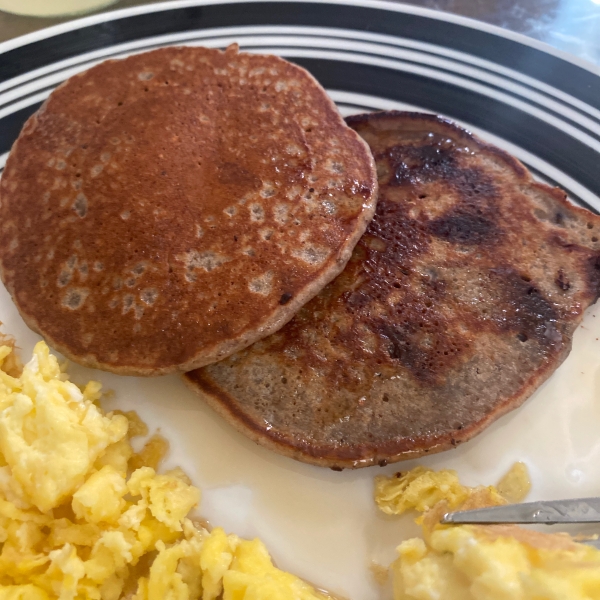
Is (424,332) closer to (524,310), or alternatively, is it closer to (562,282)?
(524,310)

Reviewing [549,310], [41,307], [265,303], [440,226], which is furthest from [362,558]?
[41,307]

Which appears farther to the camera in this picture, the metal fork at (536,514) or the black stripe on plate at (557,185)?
the black stripe on plate at (557,185)

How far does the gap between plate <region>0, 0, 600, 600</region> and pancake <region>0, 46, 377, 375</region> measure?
20 centimetres

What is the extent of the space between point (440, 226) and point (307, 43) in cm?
113

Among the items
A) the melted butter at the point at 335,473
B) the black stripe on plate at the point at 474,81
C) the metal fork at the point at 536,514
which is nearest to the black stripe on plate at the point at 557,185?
the black stripe on plate at the point at 474,81

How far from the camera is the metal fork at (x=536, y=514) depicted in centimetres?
128

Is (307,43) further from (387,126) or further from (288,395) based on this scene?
(288,395)

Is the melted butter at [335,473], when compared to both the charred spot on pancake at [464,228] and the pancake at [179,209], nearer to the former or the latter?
the pancake at [179,209]

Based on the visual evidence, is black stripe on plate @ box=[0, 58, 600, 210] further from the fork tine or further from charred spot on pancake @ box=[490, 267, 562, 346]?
the fork tine

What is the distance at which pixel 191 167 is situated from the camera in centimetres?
175

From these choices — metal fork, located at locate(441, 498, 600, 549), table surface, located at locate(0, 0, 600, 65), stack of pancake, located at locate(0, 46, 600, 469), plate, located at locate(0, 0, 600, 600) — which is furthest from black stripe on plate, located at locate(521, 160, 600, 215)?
table surface, located at locate(0, 0, 600, 65)

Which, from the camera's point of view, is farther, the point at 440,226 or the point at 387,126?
the point at 387,126

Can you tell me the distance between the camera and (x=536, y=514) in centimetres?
130

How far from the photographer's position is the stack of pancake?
1.52 metres
